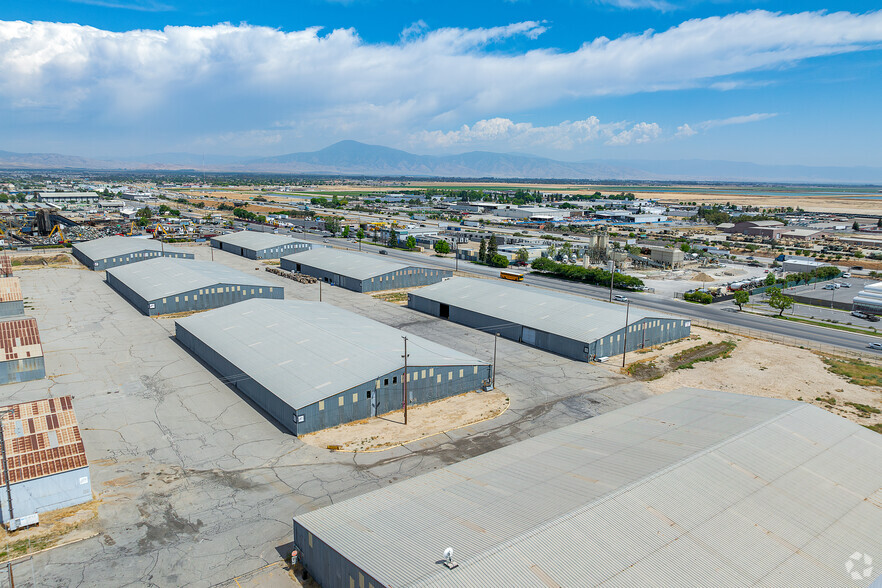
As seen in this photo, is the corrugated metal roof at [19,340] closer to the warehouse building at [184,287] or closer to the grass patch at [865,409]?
the warehouse building at [184,287]

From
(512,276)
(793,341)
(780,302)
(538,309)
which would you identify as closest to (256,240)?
(512,276)

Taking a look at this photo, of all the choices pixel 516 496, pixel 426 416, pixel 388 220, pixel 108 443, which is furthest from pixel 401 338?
pixel 388 220

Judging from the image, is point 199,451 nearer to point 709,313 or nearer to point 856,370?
point 856,370

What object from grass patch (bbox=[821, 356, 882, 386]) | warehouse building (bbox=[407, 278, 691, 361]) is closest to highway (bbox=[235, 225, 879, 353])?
grass patch (bbox=[821, 356, 882, 386])

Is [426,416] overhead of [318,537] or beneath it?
beneath

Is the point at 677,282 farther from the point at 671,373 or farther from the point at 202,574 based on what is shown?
the point at 202,574

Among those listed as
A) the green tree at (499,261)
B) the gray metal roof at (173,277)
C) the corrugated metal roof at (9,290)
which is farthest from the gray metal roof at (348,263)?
the corrugated metal roof at (9,290)
